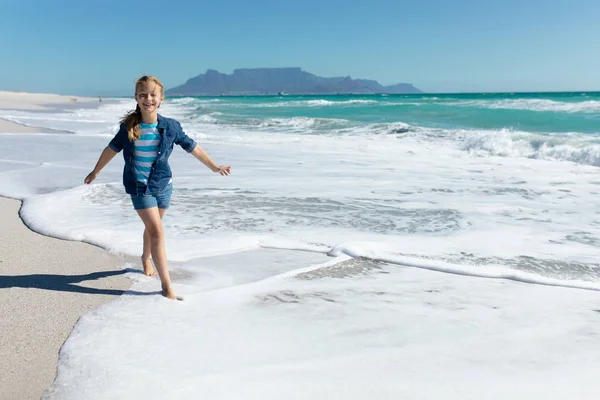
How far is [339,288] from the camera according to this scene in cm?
341

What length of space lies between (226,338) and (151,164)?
112cm

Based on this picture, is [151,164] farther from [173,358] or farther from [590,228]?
[590,228]

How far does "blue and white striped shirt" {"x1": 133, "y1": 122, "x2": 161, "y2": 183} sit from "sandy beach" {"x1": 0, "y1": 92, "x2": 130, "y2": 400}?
0.71 m

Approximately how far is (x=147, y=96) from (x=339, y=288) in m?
1.59

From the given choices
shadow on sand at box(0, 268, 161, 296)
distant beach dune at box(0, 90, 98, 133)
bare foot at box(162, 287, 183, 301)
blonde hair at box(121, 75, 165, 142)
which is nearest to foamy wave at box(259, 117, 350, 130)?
distant beach dune at box(0, 90, 98, 133)

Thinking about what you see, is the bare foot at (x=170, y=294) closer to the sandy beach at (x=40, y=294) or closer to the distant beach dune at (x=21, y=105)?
the sandy beach at (x=40, y=294)

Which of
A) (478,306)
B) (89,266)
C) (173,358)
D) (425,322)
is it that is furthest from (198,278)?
(478,306)

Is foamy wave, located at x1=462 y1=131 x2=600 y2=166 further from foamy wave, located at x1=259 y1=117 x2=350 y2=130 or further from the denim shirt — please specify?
the denim shirt

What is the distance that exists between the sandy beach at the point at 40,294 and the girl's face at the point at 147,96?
42.4 inches

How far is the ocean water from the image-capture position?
2.31m

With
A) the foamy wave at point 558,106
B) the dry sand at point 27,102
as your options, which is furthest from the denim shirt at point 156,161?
the dry sand at point 27,102

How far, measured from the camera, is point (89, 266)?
368 cm

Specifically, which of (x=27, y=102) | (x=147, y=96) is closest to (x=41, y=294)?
→ (x=147, y=96)

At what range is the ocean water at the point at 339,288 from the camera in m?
2.31
